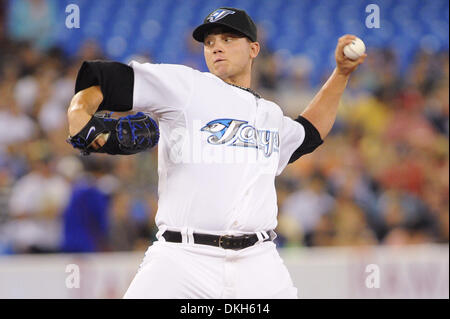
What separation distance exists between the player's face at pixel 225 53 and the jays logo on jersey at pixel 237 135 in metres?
0.32

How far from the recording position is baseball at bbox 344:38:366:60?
3.19 meters

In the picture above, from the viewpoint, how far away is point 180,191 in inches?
107

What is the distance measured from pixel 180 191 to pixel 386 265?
3.27 m

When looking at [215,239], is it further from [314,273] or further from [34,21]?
[34,21]

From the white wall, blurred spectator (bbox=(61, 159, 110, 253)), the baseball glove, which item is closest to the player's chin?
the baseball glove

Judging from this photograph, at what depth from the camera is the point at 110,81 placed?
2.53 metres

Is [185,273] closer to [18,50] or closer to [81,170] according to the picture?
[81,170]

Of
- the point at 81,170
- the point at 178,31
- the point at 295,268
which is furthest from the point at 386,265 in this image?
the point at 178,31

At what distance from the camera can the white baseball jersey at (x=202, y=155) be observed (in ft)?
8.78
